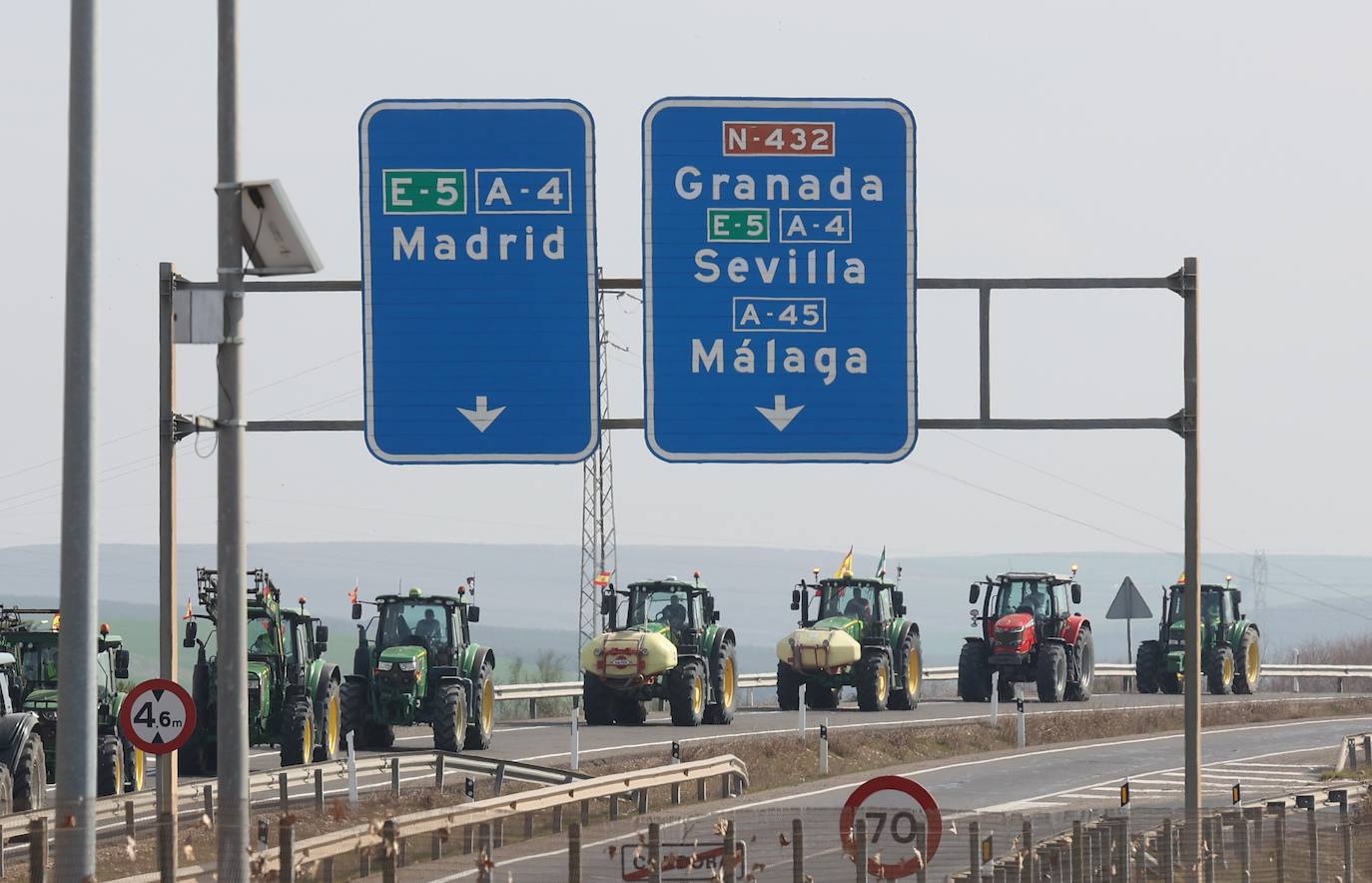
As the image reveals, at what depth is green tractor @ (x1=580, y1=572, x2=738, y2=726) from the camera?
131 feet

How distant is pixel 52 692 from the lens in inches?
1158

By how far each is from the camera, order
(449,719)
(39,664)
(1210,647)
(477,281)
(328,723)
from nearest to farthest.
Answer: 1. (477,281)
2. (39,664)
3. (328,723)
4. (449,719)
5. (1210,647)

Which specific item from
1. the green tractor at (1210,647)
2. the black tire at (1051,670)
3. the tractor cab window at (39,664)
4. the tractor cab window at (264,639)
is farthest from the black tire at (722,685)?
the tractor cab window at (39,664)

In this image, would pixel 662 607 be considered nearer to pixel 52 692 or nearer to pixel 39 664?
pixel 39 664

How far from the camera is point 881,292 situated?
18.2 metres

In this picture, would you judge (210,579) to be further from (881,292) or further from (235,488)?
(235,488)

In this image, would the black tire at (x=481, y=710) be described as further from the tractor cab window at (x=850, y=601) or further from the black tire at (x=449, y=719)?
the tractor cab window at (x=850, y=601)

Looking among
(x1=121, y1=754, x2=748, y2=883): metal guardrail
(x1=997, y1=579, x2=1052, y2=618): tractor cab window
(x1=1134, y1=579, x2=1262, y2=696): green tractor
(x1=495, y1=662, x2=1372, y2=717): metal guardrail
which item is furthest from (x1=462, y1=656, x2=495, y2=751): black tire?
(x1=1134, y1=579, x2=1262, y2=696): green tractor

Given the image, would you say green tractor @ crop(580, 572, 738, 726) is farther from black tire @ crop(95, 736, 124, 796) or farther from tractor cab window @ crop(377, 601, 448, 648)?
black tire @ crop(95, 736, 124, 796)

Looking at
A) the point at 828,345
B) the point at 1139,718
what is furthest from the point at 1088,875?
the point at 1139,718

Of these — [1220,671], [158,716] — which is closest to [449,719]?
[158,716]

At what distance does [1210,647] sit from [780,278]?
35.5 metres

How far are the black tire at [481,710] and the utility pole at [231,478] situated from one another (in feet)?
71.1

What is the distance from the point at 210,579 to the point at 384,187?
1411 centimetres
